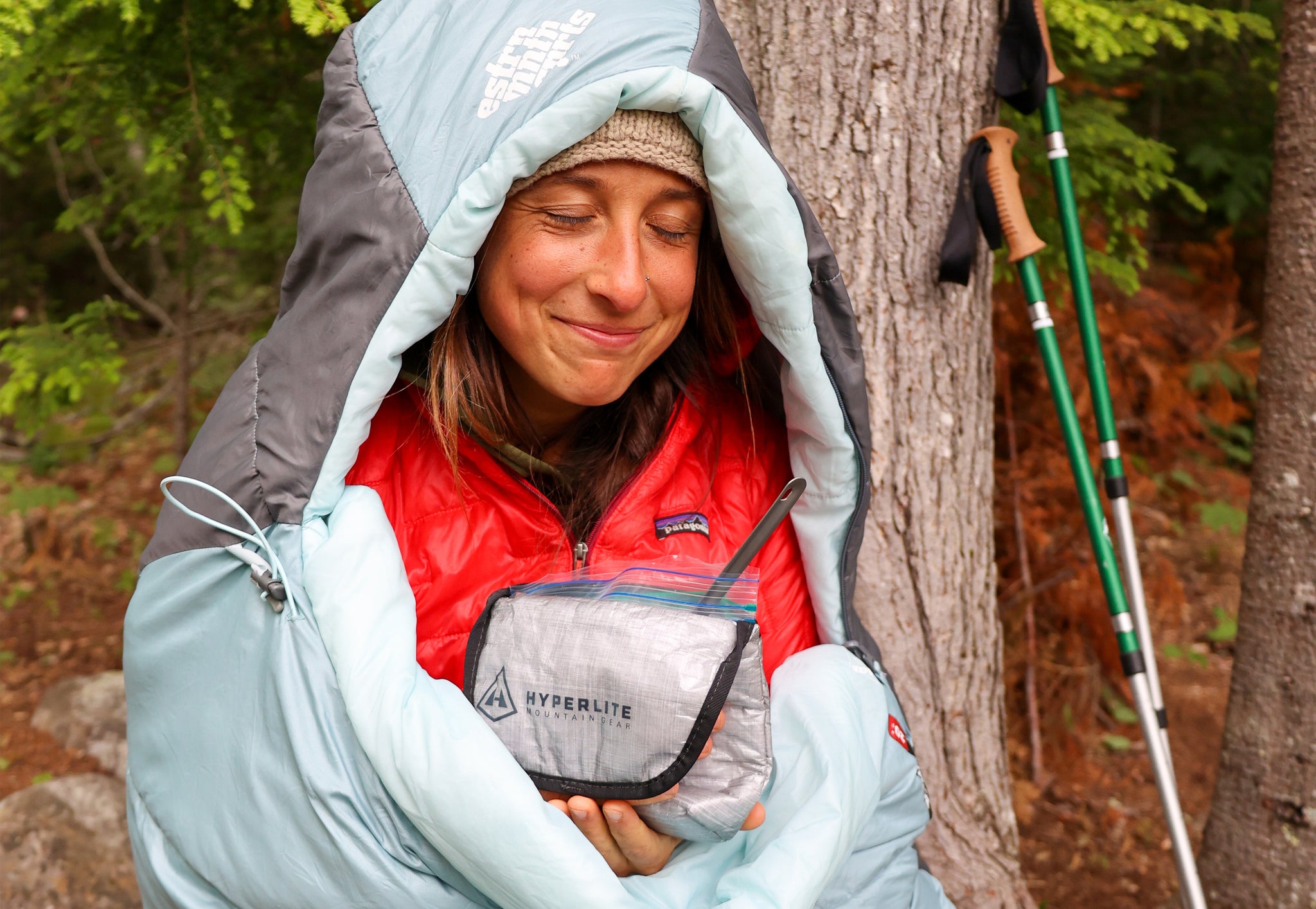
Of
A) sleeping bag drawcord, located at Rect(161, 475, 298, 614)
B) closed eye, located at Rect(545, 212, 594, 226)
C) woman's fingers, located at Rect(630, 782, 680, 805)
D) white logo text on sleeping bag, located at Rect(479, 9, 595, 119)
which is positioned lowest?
woman's fingers, located at Rect(630, 782, 680, 805)

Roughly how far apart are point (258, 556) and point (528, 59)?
892 millimetres

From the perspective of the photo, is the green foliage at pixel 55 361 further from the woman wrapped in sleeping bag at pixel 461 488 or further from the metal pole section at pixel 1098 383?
the metal pole section at pixel 1098 383

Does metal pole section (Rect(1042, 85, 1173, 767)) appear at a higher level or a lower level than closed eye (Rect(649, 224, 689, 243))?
lower

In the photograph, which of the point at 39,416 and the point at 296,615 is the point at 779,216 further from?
the point at 39,416

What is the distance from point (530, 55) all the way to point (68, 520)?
15.6ft

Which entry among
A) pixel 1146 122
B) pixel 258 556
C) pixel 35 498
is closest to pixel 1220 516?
pixel 1146 122

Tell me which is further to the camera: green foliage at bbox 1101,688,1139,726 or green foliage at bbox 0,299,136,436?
green foliage at bbox 1101,688,1139,726

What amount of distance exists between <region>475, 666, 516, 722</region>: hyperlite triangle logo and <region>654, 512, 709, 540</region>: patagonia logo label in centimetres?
52

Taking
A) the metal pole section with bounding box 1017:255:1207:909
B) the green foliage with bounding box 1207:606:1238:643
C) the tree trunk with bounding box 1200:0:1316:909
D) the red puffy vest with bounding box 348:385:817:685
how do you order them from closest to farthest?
the red puffy vest with bounding box 348:385:817:685 < the metal pole section with bounding box 1017:255:1207:909 < the tree trunk with bounding box 1200:0:1316:909 < the green foliage with bounding box 1207:606:1238:643

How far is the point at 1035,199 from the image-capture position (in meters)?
3.15

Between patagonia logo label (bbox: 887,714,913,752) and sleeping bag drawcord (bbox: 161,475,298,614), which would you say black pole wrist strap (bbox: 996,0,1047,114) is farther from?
sleeping bag drawcord (bbox: 161,475,298,614)

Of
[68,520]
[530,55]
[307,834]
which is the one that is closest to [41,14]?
[530,55]

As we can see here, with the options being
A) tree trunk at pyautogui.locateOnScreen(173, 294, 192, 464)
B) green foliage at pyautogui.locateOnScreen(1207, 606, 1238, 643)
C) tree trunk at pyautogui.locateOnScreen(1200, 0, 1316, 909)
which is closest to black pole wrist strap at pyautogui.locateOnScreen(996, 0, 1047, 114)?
tree trunk at pyautogui.locateOnScreen(1200, 0, 1316, 909)

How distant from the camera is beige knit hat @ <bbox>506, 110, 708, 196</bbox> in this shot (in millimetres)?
1526
